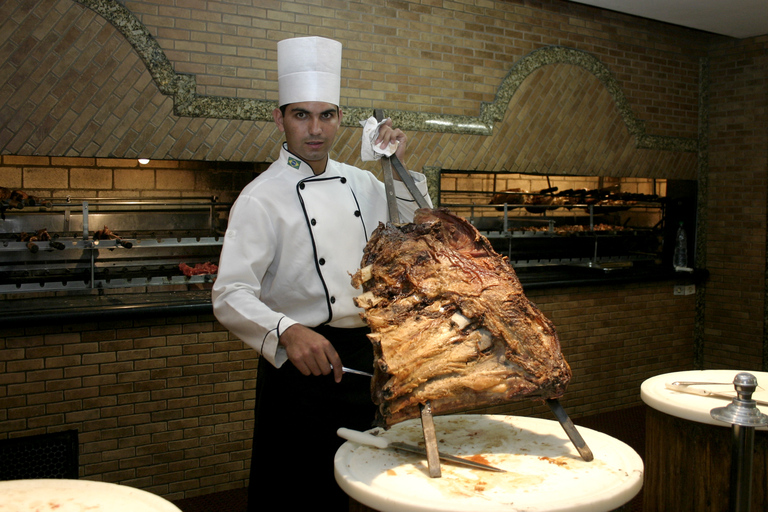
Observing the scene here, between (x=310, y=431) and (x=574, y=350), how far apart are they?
3963 millimetres

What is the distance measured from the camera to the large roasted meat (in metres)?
1.77

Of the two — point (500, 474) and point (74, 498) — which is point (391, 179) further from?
point (74, 498)

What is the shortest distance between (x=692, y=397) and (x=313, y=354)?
150 centimetres

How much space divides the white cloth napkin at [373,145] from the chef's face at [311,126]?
0.14m

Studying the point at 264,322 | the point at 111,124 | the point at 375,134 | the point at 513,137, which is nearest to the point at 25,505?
the point at 264,322

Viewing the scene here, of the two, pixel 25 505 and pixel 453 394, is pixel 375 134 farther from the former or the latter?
pixel 25 505

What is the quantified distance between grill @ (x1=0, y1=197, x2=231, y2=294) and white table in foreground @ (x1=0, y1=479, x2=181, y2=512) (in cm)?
256

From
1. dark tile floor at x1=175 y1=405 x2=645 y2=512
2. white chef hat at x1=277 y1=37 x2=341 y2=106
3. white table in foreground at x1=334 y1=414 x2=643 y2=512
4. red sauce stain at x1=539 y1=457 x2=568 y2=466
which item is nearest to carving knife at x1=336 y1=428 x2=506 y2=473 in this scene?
white table in foreground at x1=334 y1=414 x2=643 y2=512

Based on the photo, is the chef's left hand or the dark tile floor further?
the dark tile floor

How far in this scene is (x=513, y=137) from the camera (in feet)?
18.6

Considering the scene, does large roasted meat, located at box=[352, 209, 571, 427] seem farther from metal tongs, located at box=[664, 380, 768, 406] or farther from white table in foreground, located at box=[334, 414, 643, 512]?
metal tongs, located at box=[664, 380, 768, 406]

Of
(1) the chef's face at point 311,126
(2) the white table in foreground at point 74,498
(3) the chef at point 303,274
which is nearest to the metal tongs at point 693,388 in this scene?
(3) the chef at point 303,274

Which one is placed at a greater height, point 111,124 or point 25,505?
point 111,124

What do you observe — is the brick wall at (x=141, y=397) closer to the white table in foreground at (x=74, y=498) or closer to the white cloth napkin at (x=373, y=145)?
the white cloth napkin at (x=373, y=145)
